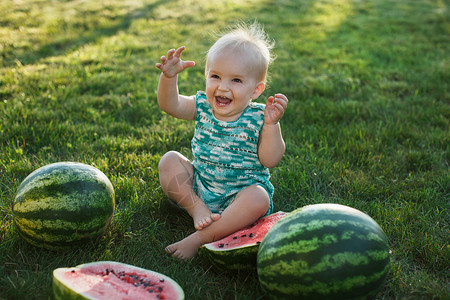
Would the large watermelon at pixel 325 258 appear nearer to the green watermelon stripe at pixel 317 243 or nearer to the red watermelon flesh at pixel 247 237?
the green watermelon stripe at pixel 317 243

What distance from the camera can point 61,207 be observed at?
246 cm

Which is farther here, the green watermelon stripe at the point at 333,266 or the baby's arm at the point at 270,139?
the baby's arm at the point at 270,139

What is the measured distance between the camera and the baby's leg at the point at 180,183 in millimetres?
3043

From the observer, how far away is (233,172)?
308cm

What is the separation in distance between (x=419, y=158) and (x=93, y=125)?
321cm

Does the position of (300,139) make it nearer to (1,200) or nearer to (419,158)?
(419,158)

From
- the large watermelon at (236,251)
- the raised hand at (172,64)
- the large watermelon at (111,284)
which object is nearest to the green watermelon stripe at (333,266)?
the large watermelon at (236,251)

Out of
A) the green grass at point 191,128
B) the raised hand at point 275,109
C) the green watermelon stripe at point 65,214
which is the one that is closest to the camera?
the green watermelon stripe at point 65,214

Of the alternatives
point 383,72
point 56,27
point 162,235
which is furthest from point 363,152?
point 56,27

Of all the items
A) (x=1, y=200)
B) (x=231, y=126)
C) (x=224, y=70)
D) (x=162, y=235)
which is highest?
(x=224, y=70)

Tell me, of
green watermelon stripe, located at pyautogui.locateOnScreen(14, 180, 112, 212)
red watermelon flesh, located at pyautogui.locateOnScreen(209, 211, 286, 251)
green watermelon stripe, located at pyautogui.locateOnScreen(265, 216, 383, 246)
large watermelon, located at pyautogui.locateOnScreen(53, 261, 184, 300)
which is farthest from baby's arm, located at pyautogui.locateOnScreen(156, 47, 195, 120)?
green watermelon stripe, located at pyautogui.locateOnScreen(265, 216, 383, 246)

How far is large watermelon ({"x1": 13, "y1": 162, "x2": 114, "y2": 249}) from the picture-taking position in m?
2.47

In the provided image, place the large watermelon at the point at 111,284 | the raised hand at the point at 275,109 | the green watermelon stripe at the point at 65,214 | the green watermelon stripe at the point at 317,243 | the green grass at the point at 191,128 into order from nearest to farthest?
1. the large watermelon at the point at 111,284
2. the green watermelon stripe at the point at 317,243
3. the green watermelon stripe at the point at 65,214
4. the green grass at the point at 191,128
5. the raised hand at the point at 275,109

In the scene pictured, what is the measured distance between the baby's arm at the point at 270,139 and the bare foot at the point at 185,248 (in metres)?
0.74
